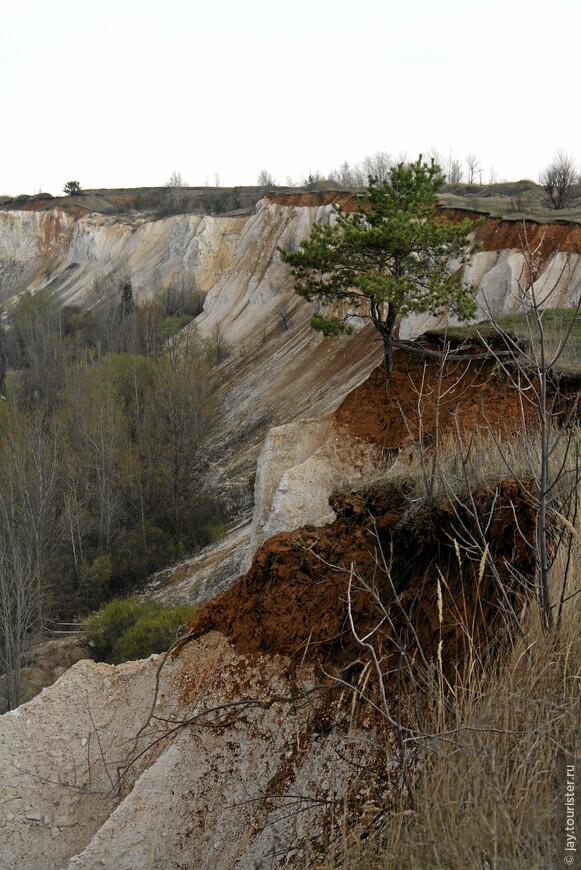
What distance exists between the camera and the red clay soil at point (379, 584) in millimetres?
4238

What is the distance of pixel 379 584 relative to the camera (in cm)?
504

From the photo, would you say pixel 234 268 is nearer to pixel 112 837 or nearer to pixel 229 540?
pixel 229 540

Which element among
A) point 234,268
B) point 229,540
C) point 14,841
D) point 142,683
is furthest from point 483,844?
point 234,268

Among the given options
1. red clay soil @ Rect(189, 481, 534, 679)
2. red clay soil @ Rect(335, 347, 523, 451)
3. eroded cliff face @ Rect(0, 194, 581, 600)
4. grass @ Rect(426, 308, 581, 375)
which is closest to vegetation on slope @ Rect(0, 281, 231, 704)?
eroded cliff face @ Rect(0, 194, 581, 600)

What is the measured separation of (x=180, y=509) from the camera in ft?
80.8

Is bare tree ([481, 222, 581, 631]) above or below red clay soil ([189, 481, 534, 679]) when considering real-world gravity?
above

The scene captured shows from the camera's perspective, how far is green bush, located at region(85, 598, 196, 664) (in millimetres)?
15007

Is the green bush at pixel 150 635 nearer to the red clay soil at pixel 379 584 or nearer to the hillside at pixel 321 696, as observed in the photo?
the hillside at pixel 321 696

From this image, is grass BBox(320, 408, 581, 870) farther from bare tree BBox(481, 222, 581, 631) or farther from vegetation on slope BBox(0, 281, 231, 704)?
vegetation on slope BBox(0, 281, 231, 704)

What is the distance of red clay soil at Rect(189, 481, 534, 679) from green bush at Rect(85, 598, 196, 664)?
27.5ft

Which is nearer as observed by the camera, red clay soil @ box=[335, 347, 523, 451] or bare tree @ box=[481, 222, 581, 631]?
bare tree @ box=[481, 222, 581, 631]

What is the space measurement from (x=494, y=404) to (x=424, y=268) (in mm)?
5543

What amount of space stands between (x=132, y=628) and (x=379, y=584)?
1216 centimetres

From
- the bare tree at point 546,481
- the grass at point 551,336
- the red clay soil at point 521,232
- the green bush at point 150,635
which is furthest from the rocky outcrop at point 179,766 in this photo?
the red clay soil at point 521,232
